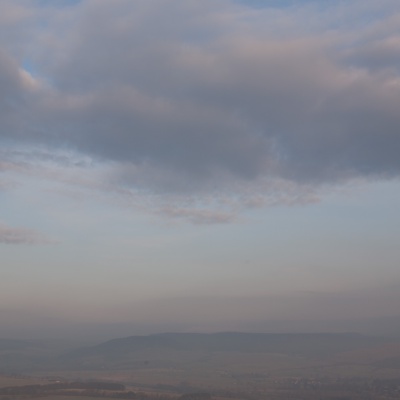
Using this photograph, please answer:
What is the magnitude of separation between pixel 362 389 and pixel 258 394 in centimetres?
1379

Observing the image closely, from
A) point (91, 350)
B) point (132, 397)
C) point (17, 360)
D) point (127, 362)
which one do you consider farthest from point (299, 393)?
point (91, 350)

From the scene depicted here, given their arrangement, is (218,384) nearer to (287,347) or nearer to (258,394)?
(258,394)

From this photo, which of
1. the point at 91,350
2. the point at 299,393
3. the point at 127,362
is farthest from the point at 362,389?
the point at 91,350

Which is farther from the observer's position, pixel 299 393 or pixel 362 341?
pixel 362 341

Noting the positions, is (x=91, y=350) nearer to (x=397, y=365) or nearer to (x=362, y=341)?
(x=362, y=341)

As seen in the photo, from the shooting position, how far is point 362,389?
256 feet

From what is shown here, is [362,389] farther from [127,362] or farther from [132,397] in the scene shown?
[127,362]

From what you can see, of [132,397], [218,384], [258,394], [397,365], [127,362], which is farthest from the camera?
[127,362]

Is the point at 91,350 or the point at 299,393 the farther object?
the point at 91,350

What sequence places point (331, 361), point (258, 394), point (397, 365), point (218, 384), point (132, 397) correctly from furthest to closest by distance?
point (331, 361), point (397, 365), point (218, 384), point (258, 394), point (132, 397)

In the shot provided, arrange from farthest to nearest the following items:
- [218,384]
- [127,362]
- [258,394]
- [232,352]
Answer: [232,352] → [127,362] → [218,384] → [258,394]

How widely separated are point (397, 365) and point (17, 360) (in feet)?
345

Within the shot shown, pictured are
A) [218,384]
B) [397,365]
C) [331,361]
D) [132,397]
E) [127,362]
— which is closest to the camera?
[132,397]

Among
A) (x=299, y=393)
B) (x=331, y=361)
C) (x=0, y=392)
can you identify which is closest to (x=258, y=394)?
(x=299, y=393)
